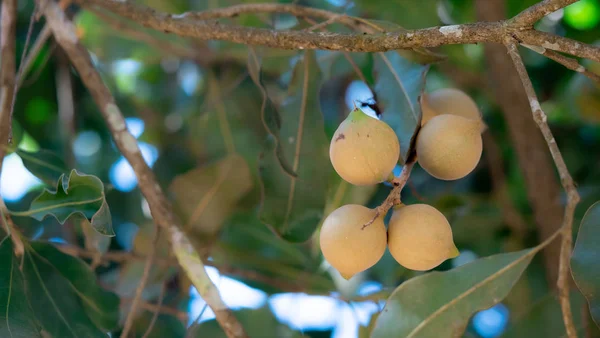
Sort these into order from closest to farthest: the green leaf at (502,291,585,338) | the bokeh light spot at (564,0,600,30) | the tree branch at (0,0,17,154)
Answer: the tree branch at (0,0,17,154), the green leaf at (502,291,585,338), the bokeh light spot at (564,0,600,30)

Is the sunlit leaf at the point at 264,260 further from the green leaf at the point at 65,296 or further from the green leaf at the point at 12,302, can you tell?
the green leaf at the point at 12,302

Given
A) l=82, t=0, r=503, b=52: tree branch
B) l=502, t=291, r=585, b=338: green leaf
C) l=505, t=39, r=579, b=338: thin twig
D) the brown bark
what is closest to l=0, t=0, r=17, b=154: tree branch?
l=82, t=0, r=503, b=52: tree branch

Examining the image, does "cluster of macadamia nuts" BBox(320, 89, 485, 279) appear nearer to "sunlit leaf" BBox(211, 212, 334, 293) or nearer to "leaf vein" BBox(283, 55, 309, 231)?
"leaf vein" BBox(283, 55, 309, 231)

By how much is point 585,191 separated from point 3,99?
→ 3.98 feet

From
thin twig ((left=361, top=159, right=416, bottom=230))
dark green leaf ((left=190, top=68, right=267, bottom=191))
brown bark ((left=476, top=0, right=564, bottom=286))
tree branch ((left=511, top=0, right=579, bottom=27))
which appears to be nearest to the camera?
tree branch ((left=511, top=0, right=579, bottom=27))

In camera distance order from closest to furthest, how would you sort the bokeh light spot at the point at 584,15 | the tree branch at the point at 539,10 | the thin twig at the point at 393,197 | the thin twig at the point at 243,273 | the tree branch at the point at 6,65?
the tree branch at the point at 539,10
the thin twig at the point at 393,197
the tree branch at the point at 6,65
the thin twig at the point at 243,273
the bokeh light spot at the point at 584,15

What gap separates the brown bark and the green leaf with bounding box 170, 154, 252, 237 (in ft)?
2.20

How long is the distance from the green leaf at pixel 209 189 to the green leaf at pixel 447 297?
60cm

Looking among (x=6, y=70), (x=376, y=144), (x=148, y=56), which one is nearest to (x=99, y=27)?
(x=148, y=56)

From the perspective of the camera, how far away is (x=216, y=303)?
0.93 metres

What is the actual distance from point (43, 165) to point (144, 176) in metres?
0.19

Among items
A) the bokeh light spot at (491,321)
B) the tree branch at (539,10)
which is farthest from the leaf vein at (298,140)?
the bokeh light spot at (491,321)

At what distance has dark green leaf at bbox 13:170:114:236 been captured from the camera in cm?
85

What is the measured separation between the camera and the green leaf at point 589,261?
0.77 m
